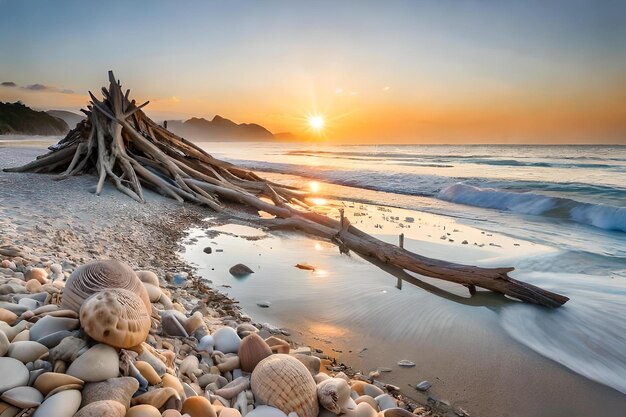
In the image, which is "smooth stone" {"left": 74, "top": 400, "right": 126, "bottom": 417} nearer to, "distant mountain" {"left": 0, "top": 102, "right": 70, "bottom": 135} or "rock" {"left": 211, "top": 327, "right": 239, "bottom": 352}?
"rock" {"left": 211, "top": 327, "right": 239, "bottom": 352}

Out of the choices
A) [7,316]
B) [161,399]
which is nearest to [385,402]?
[161,399]

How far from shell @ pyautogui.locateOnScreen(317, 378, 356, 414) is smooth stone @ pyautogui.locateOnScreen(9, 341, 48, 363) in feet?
4.76

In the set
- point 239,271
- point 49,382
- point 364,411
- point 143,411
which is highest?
point 49,382

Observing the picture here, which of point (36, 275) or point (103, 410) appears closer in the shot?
point (103, 410)

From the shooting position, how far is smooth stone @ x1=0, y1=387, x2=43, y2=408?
1.59 metres

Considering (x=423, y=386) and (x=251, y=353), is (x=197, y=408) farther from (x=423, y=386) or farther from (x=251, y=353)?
(x=423, y=386)

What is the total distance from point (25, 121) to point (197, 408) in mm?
76151

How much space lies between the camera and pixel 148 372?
6.45 ft

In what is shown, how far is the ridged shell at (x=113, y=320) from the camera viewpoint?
192 cm

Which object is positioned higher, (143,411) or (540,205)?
(143,411)

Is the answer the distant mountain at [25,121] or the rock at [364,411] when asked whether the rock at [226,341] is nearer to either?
the rock at [364,411]

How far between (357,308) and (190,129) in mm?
176659

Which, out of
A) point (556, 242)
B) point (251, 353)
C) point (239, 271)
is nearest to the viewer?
point (251, 353)

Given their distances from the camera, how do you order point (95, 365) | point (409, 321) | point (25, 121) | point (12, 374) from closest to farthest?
point (12, 374) < point (95, 365) < point (409, 321) < point (25, 121)
